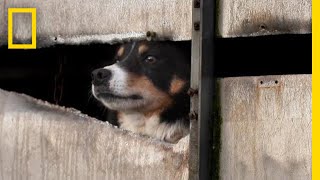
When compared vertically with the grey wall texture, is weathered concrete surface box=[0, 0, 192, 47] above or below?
above

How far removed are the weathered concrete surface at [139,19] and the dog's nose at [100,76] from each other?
0.45 ft

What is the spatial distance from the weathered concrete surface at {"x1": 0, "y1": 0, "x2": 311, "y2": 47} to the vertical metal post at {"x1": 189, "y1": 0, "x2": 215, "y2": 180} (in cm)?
6

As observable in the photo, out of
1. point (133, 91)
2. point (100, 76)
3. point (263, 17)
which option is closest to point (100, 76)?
point (100, 76)

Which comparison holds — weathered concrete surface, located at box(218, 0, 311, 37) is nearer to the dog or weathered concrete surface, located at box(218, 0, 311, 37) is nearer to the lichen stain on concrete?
the lichen stain on concrete

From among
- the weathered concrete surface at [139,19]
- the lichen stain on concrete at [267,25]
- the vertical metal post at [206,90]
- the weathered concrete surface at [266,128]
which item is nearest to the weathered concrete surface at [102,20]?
the weathered concrete surface at [139,19]

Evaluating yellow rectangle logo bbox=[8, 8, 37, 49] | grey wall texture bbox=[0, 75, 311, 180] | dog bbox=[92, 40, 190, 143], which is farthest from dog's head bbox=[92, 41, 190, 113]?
yellow rectangle logo bbox=[8, 8, 37, 49]

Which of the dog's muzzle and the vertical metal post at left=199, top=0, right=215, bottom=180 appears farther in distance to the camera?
the dog's muzzle

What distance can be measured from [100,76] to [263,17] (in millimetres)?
675

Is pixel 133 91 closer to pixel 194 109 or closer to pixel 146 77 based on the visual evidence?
pixel 146 77

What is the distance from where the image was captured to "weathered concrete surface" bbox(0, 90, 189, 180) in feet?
11.6

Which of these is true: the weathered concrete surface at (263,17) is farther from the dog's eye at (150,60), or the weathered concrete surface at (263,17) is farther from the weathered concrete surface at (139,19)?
the dog's eye at (150,60)


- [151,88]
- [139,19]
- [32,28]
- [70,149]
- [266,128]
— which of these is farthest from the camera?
[32,28]

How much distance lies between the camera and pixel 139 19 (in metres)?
3.61

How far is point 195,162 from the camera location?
3402 mm
